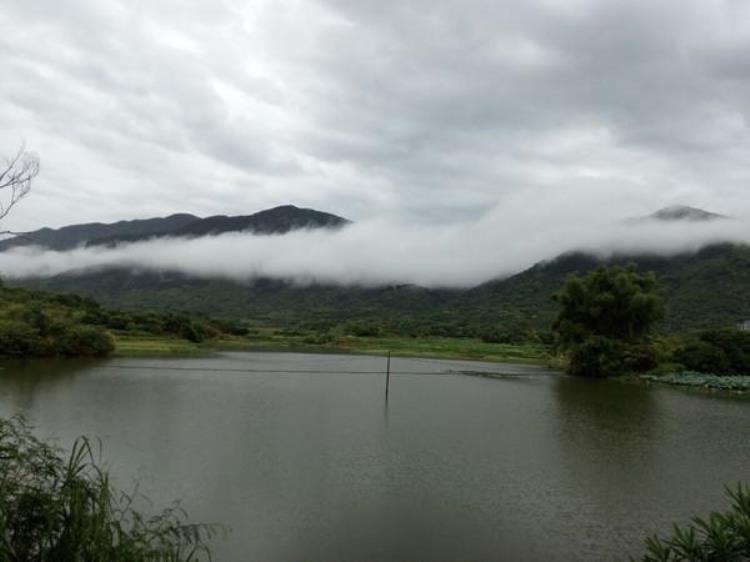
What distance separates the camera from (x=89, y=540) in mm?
5762

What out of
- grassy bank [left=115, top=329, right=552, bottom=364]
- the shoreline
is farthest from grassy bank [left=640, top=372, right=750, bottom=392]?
grassy bank [left=115, top=329, right=552, bottom=364]

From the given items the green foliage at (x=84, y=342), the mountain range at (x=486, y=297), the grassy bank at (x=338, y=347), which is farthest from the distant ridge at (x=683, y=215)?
the green foliage at (x=84, y=342)

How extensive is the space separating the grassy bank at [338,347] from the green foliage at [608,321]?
1344 centimetres

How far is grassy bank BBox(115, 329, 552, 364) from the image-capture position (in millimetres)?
67000

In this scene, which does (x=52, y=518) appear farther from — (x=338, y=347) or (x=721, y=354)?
(x=338, y=347)

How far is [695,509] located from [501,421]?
12950 mm

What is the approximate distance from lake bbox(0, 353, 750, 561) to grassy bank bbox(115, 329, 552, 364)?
2871 cm

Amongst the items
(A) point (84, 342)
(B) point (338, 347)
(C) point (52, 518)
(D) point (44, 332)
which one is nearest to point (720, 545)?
(C) point (52, 518)

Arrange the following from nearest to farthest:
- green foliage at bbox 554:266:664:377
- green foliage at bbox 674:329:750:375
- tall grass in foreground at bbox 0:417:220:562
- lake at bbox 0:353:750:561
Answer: tall grass in foreground at bbox 0:417:220:562 → lake at bbox 0:353:750:561 → green foliage at bbox 674:329:750:375 → green foliage at bbox 554:266:664:377

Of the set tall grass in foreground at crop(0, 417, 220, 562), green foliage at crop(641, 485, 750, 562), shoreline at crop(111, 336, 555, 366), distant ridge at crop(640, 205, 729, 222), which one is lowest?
shoreline at crop(111, 336, 555, 366)

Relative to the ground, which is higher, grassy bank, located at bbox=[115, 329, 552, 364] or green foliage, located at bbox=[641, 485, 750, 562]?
green foliage, located at bbox=[641, 485, 750, 562]

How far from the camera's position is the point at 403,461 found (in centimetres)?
1859

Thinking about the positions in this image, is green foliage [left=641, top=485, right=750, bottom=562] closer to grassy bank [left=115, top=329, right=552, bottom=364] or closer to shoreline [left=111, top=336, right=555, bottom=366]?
shoreline [left=111, top=336, right=555, bottom=366]

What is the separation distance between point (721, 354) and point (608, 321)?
1039 cm
